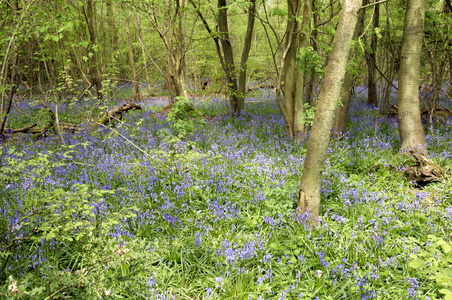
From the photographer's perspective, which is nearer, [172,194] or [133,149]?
[172,194]

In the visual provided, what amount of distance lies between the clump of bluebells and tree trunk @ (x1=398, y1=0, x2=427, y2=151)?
0.50 m

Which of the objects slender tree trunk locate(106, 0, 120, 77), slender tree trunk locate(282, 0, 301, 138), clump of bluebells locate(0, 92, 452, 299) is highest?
slender tree trunk locate(106, 0, 120, 77)

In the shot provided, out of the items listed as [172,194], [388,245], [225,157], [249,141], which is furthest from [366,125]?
[172,194]

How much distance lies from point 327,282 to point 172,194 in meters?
2.51

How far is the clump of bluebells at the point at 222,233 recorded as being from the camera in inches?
95.3

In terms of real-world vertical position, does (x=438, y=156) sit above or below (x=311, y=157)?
below

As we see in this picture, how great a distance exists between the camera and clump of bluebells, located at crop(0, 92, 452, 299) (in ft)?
7.94

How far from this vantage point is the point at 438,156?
198 inches

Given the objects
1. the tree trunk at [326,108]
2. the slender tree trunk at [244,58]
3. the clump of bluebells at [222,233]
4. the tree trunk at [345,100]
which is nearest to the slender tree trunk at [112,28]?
the slender tree trunk at [244,58]

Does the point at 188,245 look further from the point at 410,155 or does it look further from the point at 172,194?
the point at 410,155

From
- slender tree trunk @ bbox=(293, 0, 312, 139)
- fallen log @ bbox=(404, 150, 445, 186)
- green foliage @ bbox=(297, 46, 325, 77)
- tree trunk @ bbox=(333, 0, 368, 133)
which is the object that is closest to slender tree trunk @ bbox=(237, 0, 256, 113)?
slender tree trunk @ bbox=(293, 0, 312, 139)

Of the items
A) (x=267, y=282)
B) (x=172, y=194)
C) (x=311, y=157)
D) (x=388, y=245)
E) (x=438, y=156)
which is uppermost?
(x=311, y=157)

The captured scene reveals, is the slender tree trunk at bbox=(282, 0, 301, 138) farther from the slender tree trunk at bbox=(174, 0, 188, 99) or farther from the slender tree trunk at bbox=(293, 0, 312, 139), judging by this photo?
the slender tree trunk at bbox=(174, 0, 188, 99)

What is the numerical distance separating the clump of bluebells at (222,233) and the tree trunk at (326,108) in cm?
28
